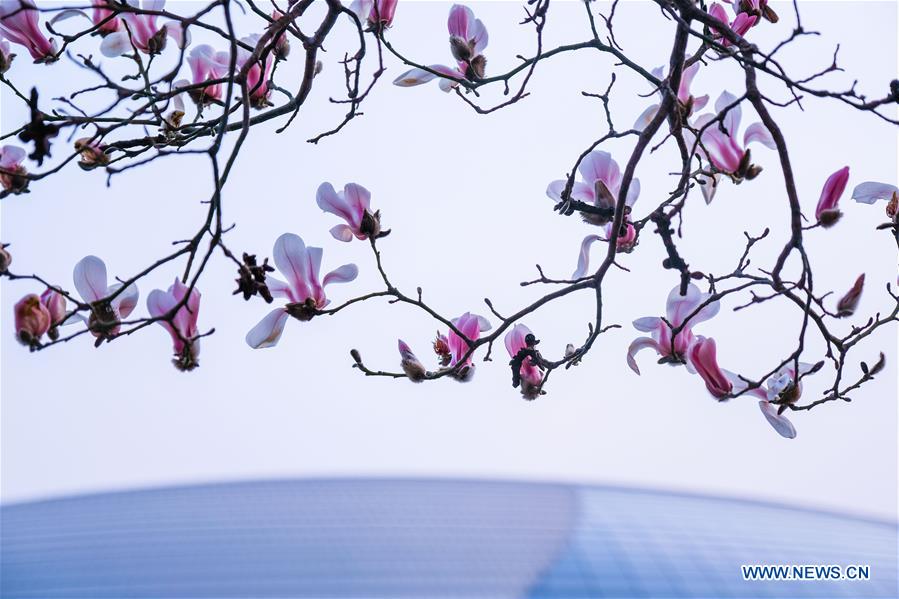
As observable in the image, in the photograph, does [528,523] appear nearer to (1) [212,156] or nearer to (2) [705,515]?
(2) [705,515]

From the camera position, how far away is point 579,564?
828cm

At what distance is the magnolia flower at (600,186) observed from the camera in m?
1.38

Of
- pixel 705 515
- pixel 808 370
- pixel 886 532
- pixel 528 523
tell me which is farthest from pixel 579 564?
pixel 808 370

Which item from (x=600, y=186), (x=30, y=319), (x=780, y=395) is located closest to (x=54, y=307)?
(x=30, y=319)

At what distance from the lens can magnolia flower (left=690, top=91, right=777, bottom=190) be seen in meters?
1.31

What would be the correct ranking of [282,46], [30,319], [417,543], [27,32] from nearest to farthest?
[30,319]
[27,32]
[282,46]
[417,543]

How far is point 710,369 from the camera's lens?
4.38ft

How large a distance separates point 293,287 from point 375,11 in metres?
0.49

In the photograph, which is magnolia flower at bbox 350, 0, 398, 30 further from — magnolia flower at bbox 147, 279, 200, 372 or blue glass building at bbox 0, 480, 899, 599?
blue glass building at bbox 0, 480, 899, 599

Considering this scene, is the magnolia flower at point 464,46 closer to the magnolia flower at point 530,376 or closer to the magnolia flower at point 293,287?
the magnolia flower at point 293,287

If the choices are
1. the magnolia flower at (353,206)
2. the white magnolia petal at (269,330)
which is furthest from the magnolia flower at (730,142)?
the white magnolia petal at (269,330)

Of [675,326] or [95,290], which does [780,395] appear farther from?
[95,290]

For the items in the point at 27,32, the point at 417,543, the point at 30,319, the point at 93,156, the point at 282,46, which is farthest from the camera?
the point at 417,543

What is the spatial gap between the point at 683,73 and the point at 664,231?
0.30 m
